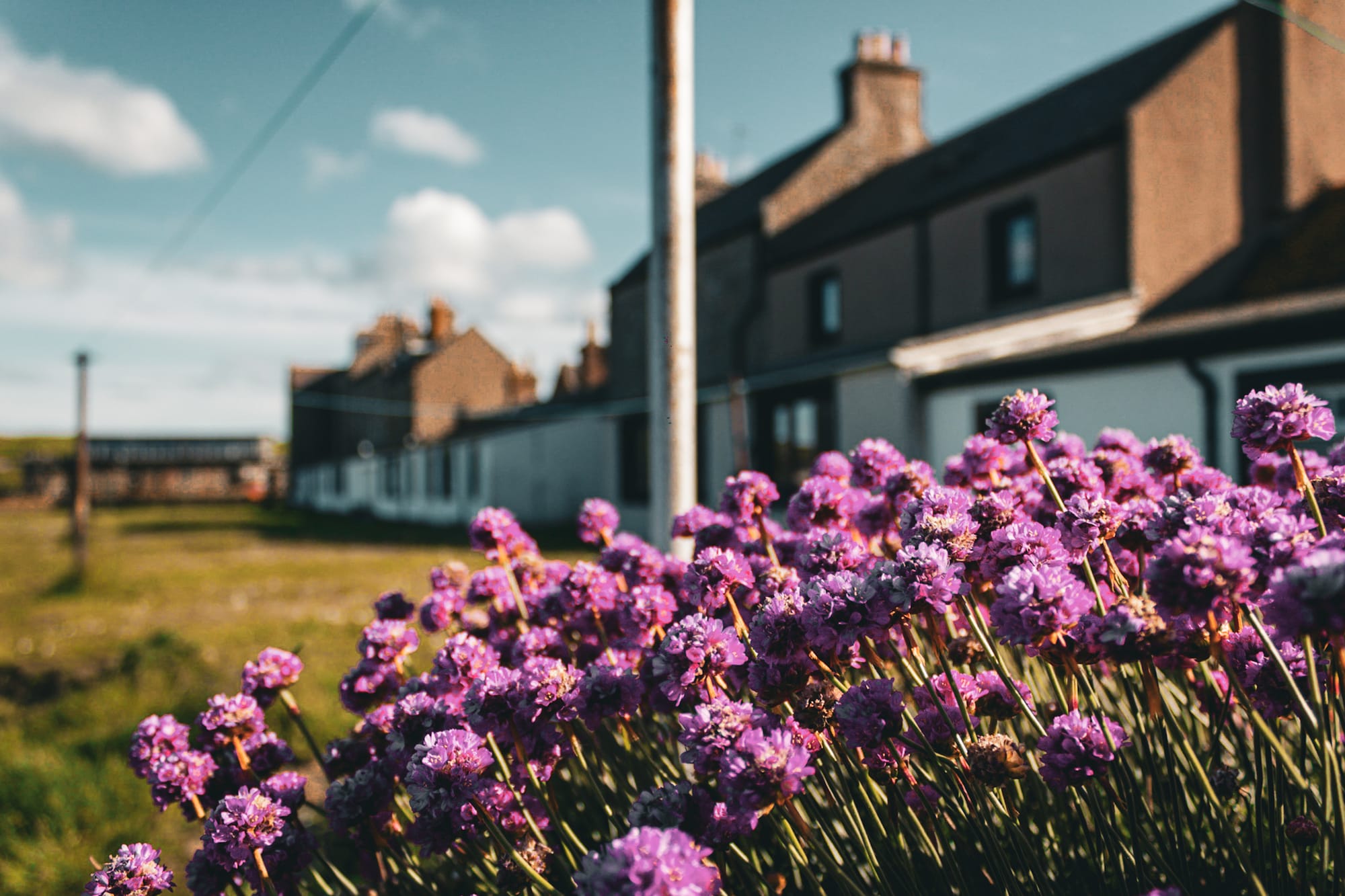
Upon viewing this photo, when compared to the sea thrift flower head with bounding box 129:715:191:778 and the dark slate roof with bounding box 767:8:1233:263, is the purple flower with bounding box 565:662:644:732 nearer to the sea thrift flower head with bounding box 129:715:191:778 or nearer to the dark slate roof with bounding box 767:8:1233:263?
the sea thrift flower head with bounding box 129:715:191:778

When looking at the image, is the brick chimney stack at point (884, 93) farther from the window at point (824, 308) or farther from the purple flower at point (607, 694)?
the purple flower at point (607, 694)

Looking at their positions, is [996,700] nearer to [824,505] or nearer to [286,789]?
[824,505]

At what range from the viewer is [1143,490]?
2314 mm

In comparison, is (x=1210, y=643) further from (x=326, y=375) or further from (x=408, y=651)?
(x=326, y=375)

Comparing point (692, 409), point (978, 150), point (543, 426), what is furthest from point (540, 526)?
point (692, 409)

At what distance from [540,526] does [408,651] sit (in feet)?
79.1

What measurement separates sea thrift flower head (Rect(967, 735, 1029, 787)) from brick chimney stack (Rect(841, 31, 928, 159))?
2239 cm

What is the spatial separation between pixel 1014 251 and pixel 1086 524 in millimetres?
15760

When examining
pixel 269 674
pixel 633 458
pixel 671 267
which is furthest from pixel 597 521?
pixel 633 458

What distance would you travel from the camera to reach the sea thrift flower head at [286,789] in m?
2.01

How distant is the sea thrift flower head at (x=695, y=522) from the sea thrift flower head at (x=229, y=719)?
3.81 ft

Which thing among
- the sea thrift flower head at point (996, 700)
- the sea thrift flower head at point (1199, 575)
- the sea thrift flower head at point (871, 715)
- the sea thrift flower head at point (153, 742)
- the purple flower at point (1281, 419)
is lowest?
the sea thrift flower head at point (153, 742)

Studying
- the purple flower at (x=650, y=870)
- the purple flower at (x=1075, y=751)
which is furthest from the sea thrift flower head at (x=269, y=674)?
the purple flower at (x=1075, y=751)

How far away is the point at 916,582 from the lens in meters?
1.44
